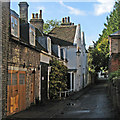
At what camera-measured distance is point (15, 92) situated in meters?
11.7

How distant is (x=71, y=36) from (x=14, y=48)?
2089 centimetres

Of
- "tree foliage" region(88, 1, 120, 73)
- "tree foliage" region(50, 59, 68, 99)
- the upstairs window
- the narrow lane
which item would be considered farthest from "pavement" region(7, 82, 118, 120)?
"tree foliage" region(88, 1, 120, 73)

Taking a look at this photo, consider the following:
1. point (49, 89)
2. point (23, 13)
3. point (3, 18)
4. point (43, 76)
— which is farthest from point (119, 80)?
point (23, 13)

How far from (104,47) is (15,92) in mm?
33524

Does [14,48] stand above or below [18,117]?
above

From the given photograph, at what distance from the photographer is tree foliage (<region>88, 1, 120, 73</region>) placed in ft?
135

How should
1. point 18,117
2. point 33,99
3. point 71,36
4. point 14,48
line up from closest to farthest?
point 18,117 → point 14,48 → point 33,99 → point 71,36

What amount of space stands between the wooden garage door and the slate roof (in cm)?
1871

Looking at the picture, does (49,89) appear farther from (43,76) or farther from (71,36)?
(71,36)

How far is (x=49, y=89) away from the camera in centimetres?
1984

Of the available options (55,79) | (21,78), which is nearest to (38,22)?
(55,79)

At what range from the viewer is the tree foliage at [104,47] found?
41188 millimetres

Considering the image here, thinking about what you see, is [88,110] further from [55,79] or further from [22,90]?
[55,79]

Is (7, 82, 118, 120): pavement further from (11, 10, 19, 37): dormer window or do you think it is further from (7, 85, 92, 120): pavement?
(11, 10, 19, 37): dormer window
